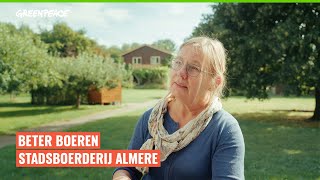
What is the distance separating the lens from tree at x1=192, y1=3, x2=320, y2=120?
364 inches

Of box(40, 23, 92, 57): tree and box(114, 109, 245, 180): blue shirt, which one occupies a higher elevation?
box(40, 23, 92, 57): tree

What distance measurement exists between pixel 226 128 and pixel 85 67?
13593 mm

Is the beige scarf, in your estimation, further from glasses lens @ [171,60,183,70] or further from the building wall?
the building wall

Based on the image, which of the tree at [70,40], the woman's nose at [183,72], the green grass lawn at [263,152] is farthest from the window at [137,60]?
→ the woman's nose at [183,72]

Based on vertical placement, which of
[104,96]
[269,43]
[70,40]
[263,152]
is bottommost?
[263,152]

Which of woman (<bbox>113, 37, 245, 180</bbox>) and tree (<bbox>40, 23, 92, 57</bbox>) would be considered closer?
woman (<bbox>113, 37, 245, 180</bbox>)

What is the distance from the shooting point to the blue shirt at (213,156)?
1.58 meters

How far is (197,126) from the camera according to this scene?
1.68m

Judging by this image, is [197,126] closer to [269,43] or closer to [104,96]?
[269,43]

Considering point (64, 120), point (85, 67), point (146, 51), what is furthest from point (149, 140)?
point (146, 51)

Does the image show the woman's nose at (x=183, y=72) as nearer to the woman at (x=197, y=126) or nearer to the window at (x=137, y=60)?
the woman at (x=197, y=126)

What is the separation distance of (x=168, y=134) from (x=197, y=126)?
0.15m

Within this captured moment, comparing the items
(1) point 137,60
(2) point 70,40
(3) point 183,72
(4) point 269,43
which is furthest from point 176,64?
(1) point 137,60

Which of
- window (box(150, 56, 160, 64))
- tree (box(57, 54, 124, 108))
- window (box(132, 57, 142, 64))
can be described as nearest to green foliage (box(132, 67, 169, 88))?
window (box(150, 56, 160, 64))
